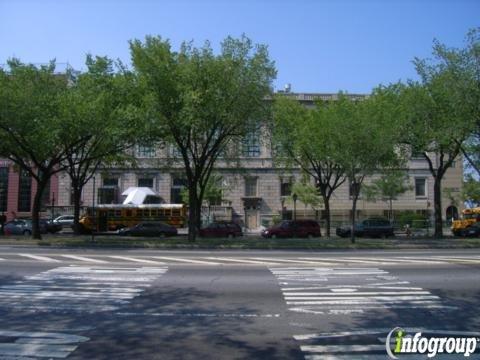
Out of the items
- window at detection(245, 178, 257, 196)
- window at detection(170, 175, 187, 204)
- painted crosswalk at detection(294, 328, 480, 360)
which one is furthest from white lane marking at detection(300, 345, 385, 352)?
window at detection(170, 175, 187, 204)

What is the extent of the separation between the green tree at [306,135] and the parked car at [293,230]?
136 centimetres

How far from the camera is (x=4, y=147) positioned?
103ft

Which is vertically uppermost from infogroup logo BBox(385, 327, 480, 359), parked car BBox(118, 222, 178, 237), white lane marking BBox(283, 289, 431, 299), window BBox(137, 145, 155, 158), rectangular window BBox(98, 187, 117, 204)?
window BBox(137, 145, 155, 158)

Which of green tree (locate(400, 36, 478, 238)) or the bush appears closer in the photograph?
green tree (locate(400, 36, 478, 238))

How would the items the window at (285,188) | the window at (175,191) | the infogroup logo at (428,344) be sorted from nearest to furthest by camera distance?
the infogroup logo at (428,344), the window at (175,191), the window at (285,188)

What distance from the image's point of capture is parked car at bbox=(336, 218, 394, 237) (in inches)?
1601

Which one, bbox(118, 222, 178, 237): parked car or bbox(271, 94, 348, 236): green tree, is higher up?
bbox(271, 94, 348, 236): green tree

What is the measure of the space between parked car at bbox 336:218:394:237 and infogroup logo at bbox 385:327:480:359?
33083mm

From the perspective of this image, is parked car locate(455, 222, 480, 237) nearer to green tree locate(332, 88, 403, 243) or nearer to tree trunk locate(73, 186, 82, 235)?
green tree locate(332, 88, 403, 243)

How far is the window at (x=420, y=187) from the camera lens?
64.0 meters

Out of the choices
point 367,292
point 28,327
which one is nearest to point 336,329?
point 367,292

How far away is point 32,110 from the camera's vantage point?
→ 27547 mm

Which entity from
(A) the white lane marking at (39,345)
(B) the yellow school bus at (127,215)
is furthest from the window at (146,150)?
(A) the white lane marking at (39,345)

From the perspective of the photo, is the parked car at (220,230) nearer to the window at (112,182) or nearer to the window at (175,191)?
the window at (175,191)
